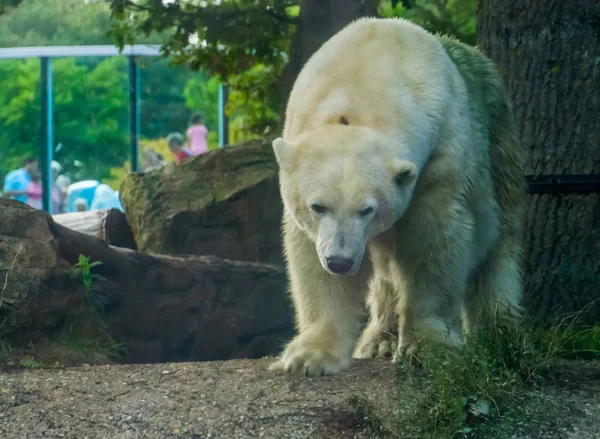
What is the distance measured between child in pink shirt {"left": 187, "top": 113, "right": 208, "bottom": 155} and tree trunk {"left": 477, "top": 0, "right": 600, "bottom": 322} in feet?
17.4

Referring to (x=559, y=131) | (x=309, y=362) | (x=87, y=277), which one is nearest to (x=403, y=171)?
(x=309, y=362)

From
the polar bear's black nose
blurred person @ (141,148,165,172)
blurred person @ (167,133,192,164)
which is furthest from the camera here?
blurred person @ (167,133,192,164)

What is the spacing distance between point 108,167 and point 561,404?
6548 millimetres

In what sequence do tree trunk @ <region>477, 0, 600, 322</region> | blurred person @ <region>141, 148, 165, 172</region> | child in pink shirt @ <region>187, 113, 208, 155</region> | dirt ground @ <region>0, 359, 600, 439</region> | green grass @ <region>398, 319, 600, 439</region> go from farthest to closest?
child in pink shirt @ <region>187, 113, 208, 155</region>
blurred person @ <region>141, 148, 165, 172</region>
tree trunk @ <region>477, 0, 600, 322</region>
dirt ground @ <region>0, 359, 600, 439</region>
green grass @ <region>398, 319, 600, 439</region>

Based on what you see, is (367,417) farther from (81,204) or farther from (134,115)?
(134,115)

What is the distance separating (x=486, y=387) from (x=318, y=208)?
88cm

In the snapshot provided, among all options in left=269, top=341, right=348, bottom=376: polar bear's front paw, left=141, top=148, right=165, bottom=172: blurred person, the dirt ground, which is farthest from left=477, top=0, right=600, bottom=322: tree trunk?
left=141, top=148, right=165, bottom=172: blurred person

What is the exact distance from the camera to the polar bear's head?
326 centimetres

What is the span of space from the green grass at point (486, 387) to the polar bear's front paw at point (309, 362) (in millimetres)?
313

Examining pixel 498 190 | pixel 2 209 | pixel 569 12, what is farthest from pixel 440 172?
pixel 2 209

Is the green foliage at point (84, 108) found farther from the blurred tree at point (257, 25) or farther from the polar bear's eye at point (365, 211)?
the polar bear's eye at point (365, 211)

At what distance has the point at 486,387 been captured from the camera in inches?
114

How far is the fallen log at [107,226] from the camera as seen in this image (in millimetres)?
7324

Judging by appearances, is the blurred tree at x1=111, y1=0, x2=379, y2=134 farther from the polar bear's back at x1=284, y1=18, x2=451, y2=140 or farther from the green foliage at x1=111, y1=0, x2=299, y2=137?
the polar bear's back at x1=284, y1=18, x2=451, y2=140
